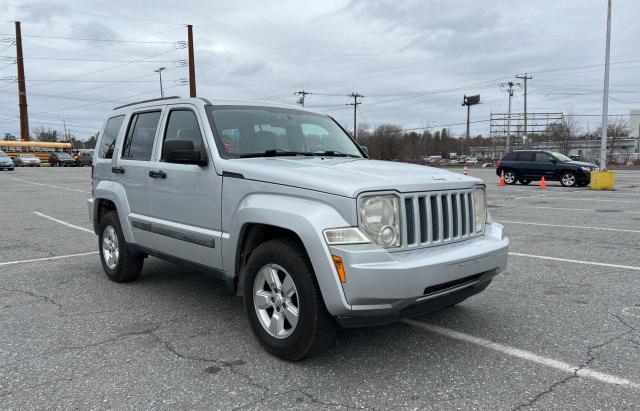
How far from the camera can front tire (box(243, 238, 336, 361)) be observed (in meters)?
3.25

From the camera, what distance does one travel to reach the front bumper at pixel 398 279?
303 cm

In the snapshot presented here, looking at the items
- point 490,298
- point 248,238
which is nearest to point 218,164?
point 248,238

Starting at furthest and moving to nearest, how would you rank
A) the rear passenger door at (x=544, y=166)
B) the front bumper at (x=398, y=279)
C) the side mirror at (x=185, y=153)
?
the rear passenger door at (x=544, y=166), the side mirror at (x=185, y=153), the front bumper at (x=398, y=279)

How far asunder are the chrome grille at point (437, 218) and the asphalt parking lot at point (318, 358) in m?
0.87

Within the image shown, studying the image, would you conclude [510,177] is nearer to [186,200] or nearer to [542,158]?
[542,158]

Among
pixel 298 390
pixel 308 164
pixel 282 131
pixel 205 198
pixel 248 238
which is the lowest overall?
pixel 298 390

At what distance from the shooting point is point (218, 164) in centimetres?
402

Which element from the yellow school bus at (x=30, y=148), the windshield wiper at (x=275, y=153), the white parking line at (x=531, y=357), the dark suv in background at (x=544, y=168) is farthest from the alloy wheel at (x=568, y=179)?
the yellow school bus at (x=30, y=148)

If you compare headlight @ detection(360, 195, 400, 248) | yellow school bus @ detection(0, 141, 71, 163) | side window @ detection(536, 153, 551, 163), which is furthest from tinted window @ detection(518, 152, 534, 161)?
yellow school bus @ detection(0, 141, 71, 163)

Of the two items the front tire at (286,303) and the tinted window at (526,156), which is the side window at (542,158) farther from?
the front tire at (286,303)

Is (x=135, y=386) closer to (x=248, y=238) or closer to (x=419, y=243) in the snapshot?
(x=248, y=238)

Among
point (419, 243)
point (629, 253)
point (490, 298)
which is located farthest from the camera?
point (629, 253)

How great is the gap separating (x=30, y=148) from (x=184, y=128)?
6218 cm

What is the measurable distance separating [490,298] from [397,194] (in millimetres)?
2313
